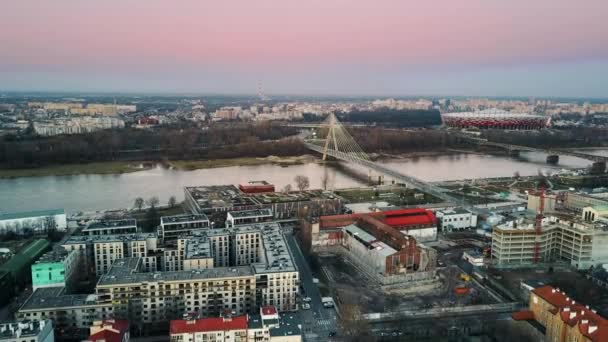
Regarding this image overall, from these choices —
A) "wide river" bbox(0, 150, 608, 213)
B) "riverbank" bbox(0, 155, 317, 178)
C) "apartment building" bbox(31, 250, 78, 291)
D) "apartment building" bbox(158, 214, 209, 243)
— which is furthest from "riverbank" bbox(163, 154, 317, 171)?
"apartment building" bbox(31, 250, 78, 291)

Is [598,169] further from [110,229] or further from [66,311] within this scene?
[66,311]

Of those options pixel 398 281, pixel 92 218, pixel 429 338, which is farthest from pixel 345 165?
pixel 429 338

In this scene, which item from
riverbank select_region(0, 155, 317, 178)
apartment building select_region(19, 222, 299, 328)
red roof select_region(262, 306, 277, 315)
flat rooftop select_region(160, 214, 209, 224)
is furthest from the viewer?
riverbank select_region(0, 155, 317, 178)

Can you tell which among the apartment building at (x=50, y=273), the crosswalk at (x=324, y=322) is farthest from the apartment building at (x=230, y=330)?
the apartment building at (x=50, y=273)

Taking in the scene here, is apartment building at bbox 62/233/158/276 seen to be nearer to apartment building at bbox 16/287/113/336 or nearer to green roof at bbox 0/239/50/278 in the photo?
green roof at bbox 0/239/50/278

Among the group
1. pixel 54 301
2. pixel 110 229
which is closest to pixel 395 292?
pixel 54 301

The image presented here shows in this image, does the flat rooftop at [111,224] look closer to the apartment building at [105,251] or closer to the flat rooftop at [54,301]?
the apartment building at [105,251]
